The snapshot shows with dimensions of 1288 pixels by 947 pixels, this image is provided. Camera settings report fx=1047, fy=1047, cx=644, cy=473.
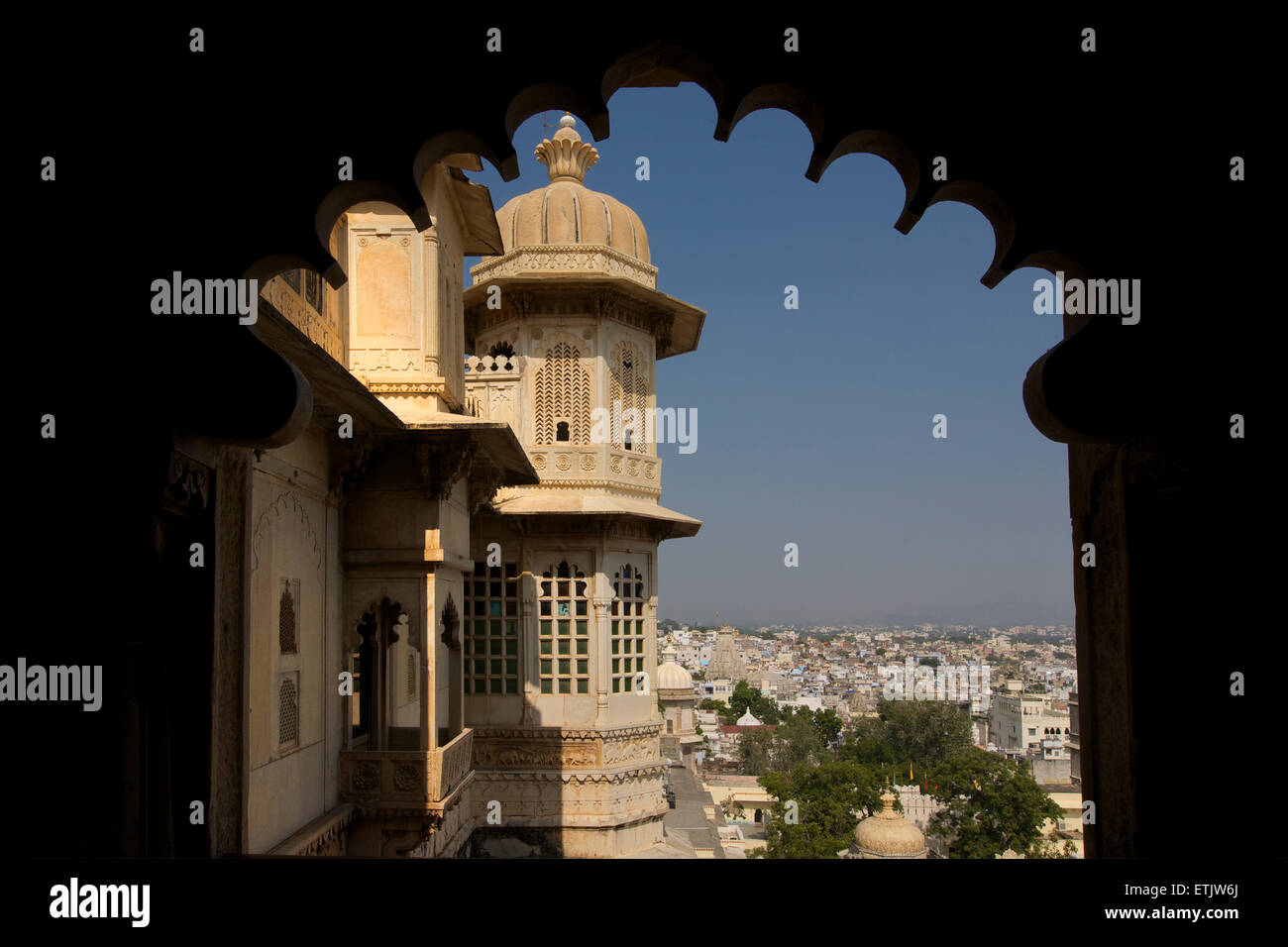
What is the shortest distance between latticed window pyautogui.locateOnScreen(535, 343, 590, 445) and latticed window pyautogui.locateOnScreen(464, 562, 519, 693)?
2488 mm

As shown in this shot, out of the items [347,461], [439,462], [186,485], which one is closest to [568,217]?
[439,462]

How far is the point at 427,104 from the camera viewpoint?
3.04 m

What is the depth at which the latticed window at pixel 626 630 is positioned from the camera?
60.0 feet

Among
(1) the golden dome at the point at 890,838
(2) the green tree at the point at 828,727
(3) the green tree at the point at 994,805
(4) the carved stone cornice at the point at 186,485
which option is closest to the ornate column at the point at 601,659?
(4) the carved stone cornice at the point at 186,485

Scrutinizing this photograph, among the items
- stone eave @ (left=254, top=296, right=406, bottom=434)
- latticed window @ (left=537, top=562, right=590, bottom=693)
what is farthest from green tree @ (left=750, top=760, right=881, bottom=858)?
stone eave @ (left=254, top=296, right=406, bottom=434)

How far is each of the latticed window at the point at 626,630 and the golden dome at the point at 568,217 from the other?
600cm

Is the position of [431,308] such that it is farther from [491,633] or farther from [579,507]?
[491,633]

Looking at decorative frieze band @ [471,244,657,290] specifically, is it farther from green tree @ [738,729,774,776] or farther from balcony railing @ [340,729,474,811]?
green tree @ [738,729,774,776]

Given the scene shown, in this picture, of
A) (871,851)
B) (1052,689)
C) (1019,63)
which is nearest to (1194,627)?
(1019,63)

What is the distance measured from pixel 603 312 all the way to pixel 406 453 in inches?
331

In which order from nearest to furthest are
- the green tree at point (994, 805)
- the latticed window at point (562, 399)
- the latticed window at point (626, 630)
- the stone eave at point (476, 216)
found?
the stone eave at point (476, 216) < the latticed window at point (626, 630) < the latticed window at point (562, 399) < the green tree at point (994, 805)

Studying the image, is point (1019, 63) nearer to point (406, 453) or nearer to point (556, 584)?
point (406, 453)

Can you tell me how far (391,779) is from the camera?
33.8 ft

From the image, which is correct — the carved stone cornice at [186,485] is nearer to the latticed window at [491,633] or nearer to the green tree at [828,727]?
the latticed window at [491,633]
